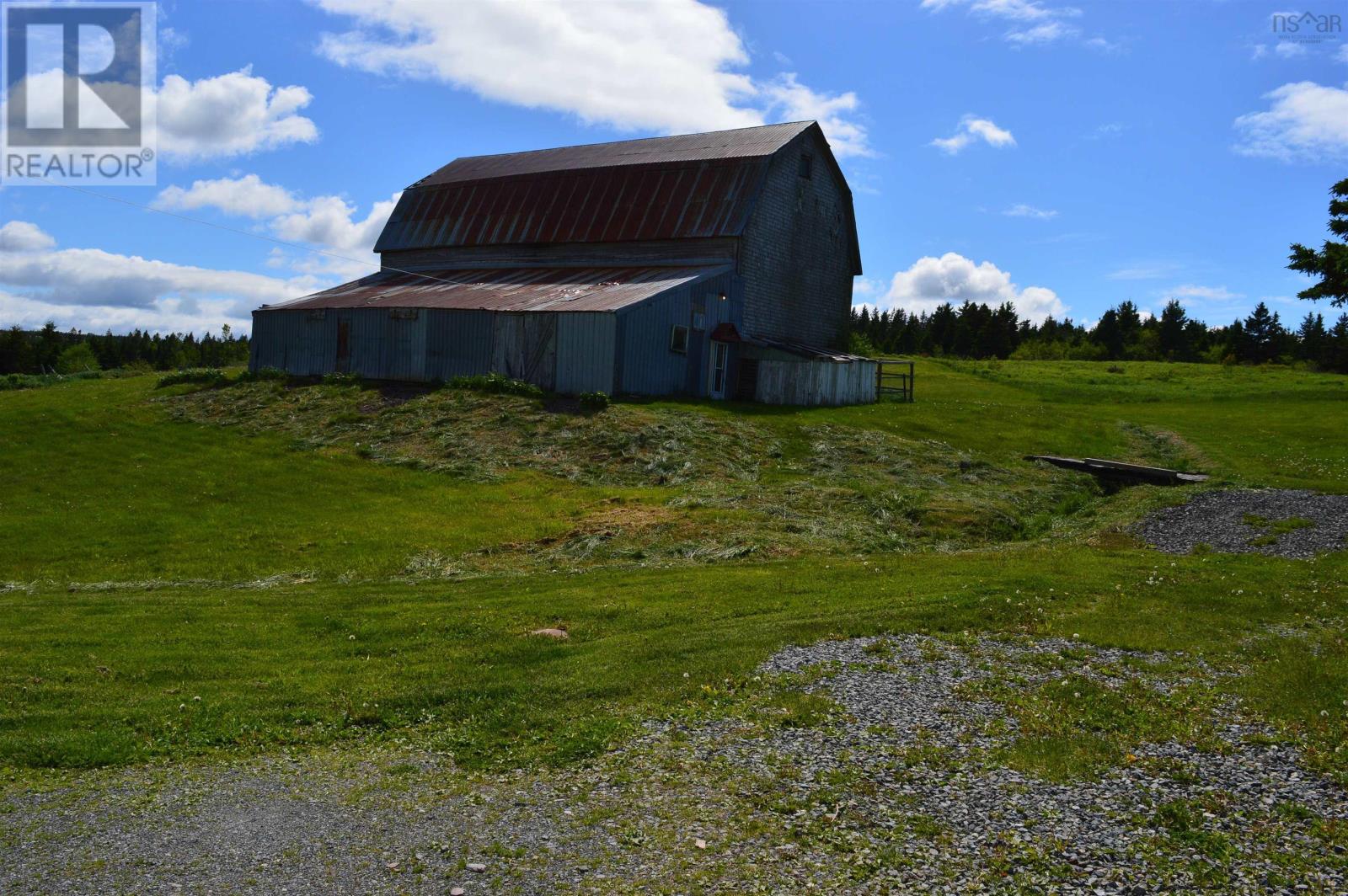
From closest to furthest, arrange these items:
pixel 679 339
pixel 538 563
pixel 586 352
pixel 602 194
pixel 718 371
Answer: pixel 538 563 < pixel 586 352 < pixel 679 339 < pixel 718 371 < pixel 602 194

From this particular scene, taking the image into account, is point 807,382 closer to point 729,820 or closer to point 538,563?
point 538,563

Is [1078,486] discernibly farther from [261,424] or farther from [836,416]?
[261,424]

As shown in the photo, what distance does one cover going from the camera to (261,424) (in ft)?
127

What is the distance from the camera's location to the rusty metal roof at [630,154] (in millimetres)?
50000

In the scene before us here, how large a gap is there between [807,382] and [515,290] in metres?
14.1

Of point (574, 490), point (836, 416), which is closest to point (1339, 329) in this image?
→ point (836, 416)

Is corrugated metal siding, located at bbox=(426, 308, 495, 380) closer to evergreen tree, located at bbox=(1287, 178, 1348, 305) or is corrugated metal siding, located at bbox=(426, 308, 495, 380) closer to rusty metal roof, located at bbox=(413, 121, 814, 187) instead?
rusty metal roof, located at bbox=(413, 121, 814, 187)

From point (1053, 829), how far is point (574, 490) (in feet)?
68.6

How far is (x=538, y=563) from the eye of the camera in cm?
2139

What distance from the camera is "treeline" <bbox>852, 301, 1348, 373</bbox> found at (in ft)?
380

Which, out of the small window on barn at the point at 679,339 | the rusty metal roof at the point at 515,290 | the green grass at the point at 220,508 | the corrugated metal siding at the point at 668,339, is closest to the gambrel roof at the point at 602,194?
the rusty metal roof at the point at 515,290

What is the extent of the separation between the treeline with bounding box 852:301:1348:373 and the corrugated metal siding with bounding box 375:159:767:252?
6636 centimetres

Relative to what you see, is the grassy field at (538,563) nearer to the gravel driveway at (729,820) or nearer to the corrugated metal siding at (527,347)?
the gravel driveway at (729,820)

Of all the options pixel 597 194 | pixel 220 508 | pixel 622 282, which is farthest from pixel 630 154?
pixel 220 508
